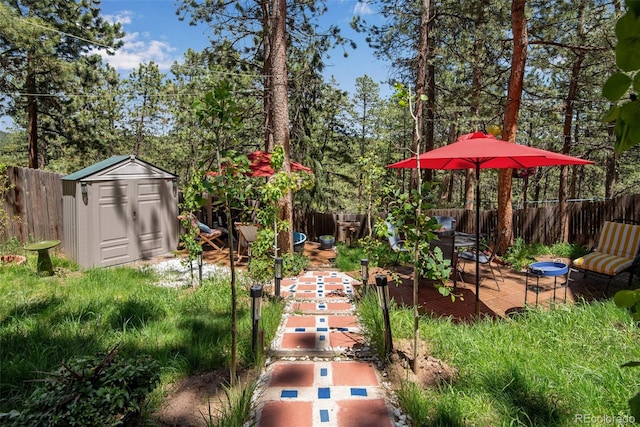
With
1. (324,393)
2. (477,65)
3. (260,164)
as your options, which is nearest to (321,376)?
(324,393)

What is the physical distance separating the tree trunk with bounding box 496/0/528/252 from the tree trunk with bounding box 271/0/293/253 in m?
4.16

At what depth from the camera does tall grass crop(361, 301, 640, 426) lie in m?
2.30

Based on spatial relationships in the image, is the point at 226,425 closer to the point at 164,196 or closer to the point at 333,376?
the point at 333,376

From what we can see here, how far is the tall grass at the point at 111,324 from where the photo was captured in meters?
2.96

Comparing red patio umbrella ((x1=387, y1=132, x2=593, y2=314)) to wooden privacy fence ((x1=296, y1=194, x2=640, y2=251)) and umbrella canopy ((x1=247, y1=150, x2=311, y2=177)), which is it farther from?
wooden privacy fence ((x1=296, y1=194, x2=640, y2=251))

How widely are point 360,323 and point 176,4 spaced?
27.8ft

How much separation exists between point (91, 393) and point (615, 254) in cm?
679

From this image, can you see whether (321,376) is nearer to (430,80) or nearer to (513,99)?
(513,99)

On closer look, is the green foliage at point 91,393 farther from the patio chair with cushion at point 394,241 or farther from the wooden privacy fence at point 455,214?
the wooden privacy fence at point 455,214

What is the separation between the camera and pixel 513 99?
6.61 meters

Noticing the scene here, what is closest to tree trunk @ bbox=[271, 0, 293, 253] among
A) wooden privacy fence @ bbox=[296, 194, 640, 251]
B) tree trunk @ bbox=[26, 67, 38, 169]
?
wooden privacy fence @ bbox=[296, 194, 640, 251]

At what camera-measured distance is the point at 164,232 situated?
328 inches

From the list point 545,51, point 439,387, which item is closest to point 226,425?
point 439,387

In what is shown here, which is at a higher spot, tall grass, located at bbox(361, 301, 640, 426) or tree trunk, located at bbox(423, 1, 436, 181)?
tree trunk, located at bbox(423, 1, 436, 181)
